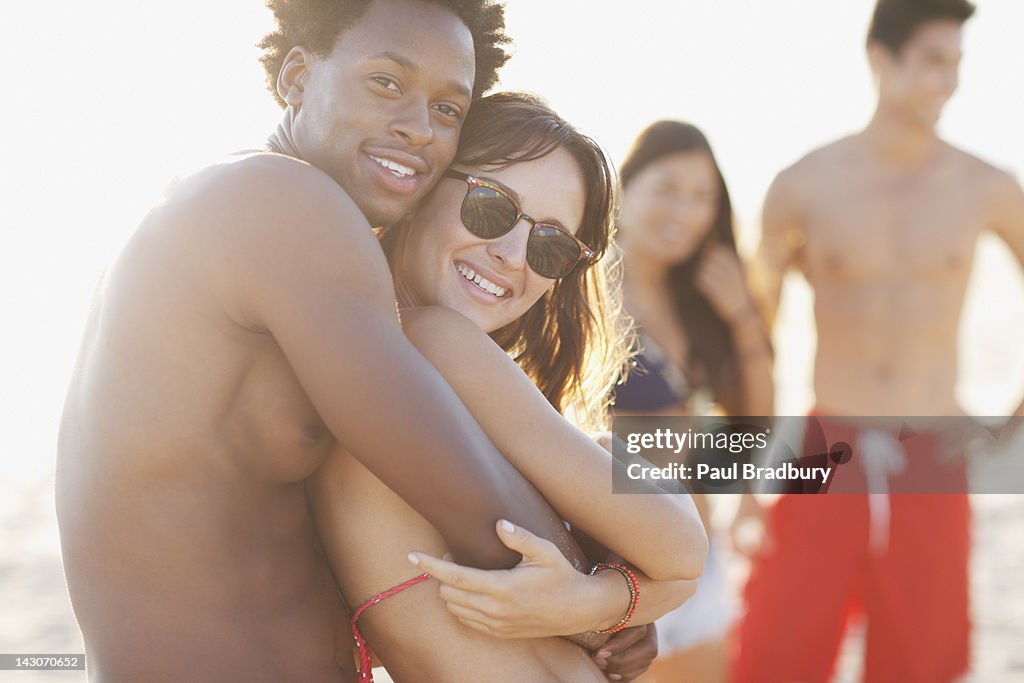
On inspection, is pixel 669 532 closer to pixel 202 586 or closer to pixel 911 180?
pixel 202 586

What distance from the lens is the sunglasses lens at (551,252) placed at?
106 inches

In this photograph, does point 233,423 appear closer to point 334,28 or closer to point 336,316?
point 336,316

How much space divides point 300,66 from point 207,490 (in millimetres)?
946

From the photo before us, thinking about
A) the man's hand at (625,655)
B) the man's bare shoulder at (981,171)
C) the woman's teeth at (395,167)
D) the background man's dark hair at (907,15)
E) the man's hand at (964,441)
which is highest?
the background man's dark hair at (907,15)

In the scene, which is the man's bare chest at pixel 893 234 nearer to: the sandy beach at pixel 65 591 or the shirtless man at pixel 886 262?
the shirtless man at pixel 886 262

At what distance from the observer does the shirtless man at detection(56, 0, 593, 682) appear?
1.91 m

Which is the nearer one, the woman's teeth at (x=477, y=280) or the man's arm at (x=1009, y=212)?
the woman's teeth at (x=477, y=280)

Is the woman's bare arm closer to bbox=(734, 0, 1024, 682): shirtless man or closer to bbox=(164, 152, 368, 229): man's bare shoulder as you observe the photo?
bbox=(164, 152, 368, 229): man's bare shoulder

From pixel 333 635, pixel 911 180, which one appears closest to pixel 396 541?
pixel 333 635

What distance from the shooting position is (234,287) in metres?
1.94

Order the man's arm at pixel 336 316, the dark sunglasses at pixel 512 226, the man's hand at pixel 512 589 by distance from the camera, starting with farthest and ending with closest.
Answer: the dark sunglasses at pixel 512 226 → the man's hand at pixel 512 589 → the man's arm at pixel 336 316

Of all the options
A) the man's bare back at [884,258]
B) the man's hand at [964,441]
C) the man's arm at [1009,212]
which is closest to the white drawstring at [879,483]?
the man's hand at [964,441]

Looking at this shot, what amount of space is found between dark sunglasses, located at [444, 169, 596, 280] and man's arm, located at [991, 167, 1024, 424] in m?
3.71

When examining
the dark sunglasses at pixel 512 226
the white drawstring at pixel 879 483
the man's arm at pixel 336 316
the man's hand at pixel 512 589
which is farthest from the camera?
the white drawstring at pixel 879 483
